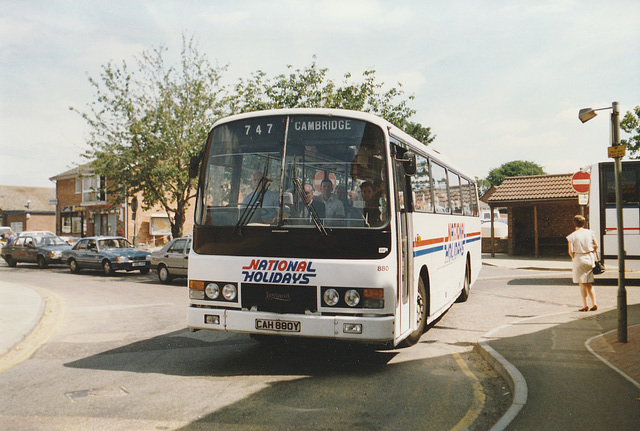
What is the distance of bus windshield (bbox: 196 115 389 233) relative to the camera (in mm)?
6520

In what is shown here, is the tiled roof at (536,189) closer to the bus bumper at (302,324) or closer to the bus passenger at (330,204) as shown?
the bus passenger at (330,204)

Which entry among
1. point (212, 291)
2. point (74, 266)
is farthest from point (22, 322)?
point (74, 266)

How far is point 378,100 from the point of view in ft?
76.2

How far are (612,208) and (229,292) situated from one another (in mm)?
13523

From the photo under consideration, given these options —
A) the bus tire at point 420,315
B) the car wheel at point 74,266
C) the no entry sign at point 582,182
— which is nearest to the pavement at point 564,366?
the bus tire at point 420,315

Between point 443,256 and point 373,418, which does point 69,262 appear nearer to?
point 443,256

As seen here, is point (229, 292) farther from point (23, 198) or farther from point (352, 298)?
point (23, 198)

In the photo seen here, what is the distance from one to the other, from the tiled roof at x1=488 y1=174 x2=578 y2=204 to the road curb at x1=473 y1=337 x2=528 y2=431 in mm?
20946

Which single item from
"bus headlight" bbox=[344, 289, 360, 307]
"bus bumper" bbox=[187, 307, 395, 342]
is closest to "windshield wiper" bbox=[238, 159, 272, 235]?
"bus bumper" bbox=[187, 307, 395, 342]

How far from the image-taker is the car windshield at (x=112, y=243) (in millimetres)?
23750

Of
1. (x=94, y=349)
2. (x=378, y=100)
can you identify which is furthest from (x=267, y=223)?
(x=378, y=100)

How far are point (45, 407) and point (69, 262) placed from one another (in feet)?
69.4

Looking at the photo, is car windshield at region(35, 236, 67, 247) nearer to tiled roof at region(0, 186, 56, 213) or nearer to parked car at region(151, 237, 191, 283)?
parked car at region(151, 237, 191, 283)

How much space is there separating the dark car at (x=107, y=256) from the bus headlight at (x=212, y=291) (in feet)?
54.8
